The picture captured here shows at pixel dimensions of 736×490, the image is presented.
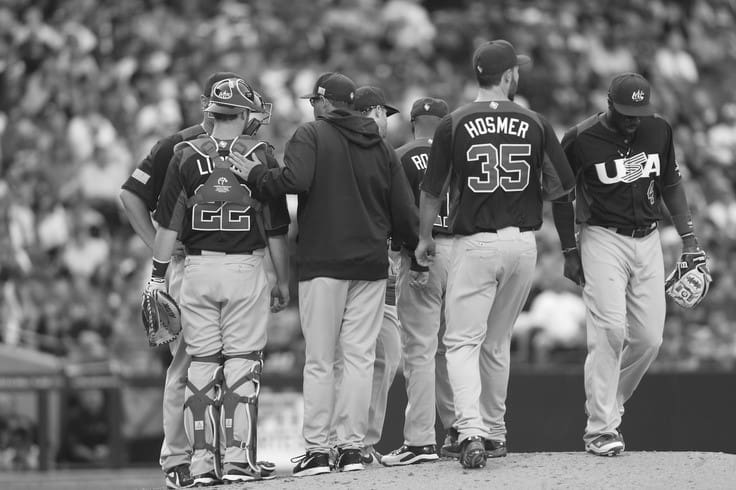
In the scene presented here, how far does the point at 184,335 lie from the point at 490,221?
2.02 m

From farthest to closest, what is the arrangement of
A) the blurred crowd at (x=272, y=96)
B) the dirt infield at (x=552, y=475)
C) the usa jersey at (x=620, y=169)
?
the blurred crowd at (x=272, y=96)
the usa jersey at (x=620, y=169)
the dirt infield at (x=552, y=475)

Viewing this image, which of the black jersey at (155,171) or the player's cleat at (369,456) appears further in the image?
the player's cleat at (369,456)

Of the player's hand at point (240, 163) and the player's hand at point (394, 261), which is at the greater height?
the player's hand at point (240, 163)

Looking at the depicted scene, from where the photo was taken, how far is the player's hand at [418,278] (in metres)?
8.66

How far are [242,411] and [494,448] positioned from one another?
1674mm

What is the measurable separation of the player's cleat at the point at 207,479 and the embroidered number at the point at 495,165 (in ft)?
7.78

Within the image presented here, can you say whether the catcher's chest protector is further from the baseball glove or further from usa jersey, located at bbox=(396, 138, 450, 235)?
usa jersey, located at bbox=(396, 138, 450, 235)

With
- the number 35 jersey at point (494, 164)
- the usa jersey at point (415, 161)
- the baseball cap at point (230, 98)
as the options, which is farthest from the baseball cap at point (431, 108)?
the baseball cap at point (230, 98)

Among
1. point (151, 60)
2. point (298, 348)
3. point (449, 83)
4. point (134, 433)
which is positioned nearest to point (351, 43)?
point (449, 83)

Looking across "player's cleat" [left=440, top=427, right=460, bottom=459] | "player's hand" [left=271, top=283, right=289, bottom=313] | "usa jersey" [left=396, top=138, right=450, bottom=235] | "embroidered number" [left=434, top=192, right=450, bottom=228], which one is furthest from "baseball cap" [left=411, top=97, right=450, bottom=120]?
"player's cleat" [left=440, top=427, right=460, bottom=459]

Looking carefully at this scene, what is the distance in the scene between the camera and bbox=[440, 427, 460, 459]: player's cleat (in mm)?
8734

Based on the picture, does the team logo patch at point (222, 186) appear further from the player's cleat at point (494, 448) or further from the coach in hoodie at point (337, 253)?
the player's cleat at point (494, 448)

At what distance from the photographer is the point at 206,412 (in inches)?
315

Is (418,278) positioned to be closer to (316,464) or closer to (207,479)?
(316,464)
